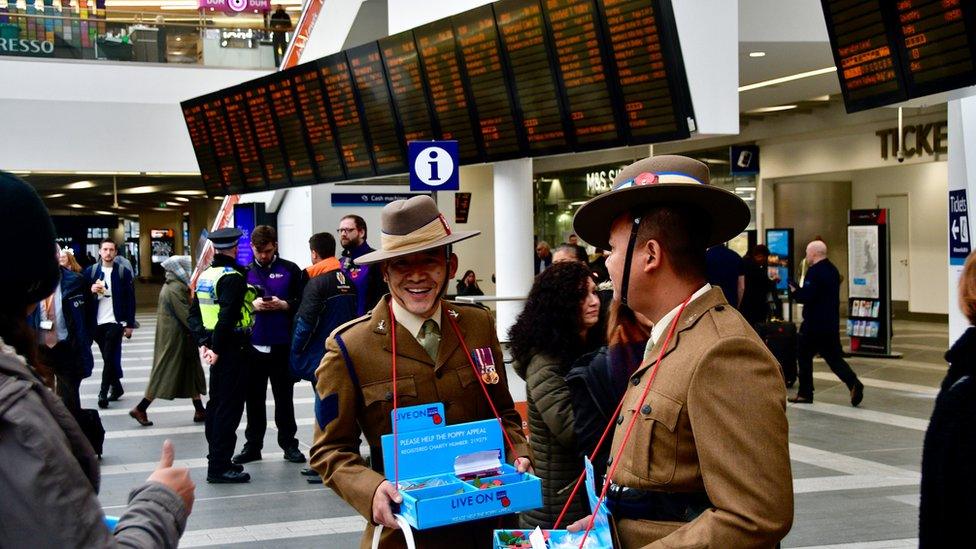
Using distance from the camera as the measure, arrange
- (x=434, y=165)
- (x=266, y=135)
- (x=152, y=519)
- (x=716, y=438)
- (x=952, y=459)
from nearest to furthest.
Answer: (x=152, y=519), (x=716, y=438), (x=952, y=459), (x=434, y=165), (x=266, y=135)

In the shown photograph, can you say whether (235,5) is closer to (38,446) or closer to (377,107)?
(377,107)

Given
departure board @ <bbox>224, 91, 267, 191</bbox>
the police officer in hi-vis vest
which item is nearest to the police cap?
the police officer in hi-vis vest

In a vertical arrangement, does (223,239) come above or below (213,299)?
above

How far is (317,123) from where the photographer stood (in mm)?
16391

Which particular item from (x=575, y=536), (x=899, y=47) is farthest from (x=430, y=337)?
(x=899, y=47)

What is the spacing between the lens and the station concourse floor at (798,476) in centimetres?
646

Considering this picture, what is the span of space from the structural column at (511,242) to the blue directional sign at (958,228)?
615cm

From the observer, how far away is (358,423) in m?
3.37

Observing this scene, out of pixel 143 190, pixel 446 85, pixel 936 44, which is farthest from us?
pixel 143 190

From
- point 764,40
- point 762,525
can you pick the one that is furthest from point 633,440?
point 764,40

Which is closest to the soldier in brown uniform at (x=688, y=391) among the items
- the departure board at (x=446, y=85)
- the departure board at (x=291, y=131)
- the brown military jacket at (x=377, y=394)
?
the brown military jacket at (x=377, y=394)

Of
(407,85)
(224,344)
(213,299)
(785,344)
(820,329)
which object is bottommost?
(785,344)

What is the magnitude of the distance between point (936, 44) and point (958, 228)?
5.77ft

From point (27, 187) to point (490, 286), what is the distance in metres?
22.7
